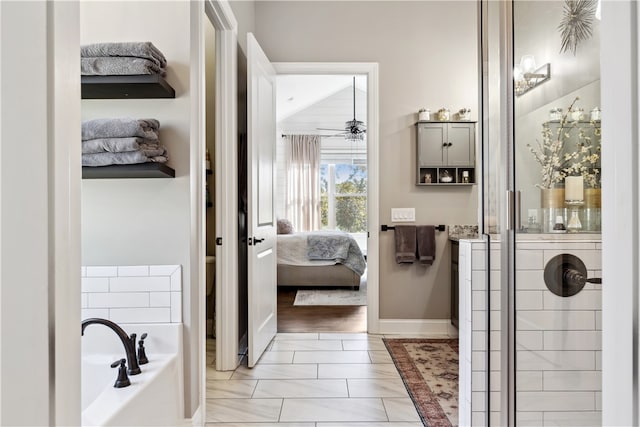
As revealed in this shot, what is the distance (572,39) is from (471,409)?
1373 mm

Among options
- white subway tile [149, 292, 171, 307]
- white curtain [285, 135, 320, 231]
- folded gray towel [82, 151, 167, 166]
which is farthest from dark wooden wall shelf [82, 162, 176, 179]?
white curtain [285, 135, 320, 231]

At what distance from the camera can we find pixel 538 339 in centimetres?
134

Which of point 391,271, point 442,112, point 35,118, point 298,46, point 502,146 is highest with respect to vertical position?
point 298,46

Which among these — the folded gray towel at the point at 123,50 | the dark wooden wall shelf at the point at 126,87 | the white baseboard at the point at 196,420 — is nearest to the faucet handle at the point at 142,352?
the white baseboard at the point at 196,420

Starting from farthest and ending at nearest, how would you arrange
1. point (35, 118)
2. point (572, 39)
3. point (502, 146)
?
point (502, 146), point (572, 39), point (35, 118)

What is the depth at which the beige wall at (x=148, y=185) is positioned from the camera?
187cm

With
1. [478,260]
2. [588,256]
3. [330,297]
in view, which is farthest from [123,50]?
[330,297]

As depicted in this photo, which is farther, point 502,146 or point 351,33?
point 351,33

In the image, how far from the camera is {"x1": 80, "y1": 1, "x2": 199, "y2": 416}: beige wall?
1.87 metres

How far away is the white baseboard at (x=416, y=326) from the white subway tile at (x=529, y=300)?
2.36 metres

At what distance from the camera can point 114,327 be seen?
1.49m

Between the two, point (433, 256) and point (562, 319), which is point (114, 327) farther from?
point (433, 256)

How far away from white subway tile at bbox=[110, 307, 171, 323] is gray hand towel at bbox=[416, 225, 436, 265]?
2308 mm
